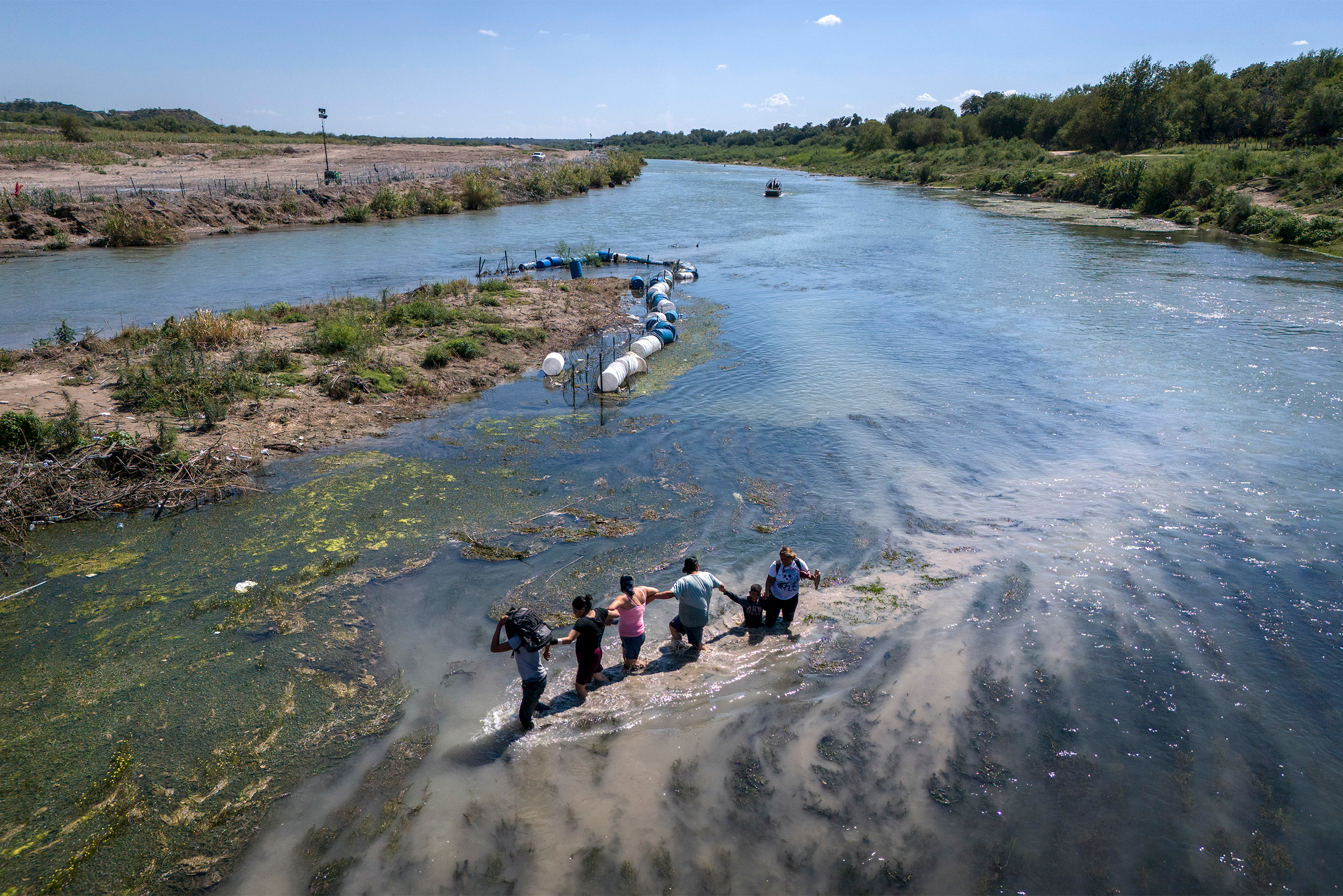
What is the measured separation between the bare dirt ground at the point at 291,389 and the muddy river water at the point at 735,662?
2.89 feet

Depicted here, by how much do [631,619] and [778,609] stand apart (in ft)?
7.01

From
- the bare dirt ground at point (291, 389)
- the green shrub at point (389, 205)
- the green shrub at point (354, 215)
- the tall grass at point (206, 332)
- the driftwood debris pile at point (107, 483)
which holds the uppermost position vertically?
the green shrub at point (389, 205)

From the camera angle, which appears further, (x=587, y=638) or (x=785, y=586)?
(x=785, y=586)

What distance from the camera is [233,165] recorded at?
66000mm

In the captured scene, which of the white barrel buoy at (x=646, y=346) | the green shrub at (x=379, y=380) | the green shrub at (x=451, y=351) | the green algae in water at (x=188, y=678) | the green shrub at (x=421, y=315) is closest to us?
the green algae in water at (x=188, y=678)

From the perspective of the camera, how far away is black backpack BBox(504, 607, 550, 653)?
7.00m

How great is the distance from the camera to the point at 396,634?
8703 millimetres

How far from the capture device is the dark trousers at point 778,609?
8891mm

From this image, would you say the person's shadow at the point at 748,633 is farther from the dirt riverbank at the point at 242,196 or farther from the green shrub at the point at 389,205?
the green shrub at the point at 389,205

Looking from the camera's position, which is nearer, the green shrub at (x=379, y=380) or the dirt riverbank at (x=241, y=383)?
the dirt riverbank at (x=241, y=383)

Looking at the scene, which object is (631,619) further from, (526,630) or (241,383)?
(241,383)

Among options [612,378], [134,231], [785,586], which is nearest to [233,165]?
[134,231]

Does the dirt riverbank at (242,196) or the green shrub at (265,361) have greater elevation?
the dirt riverbank at (242,196)

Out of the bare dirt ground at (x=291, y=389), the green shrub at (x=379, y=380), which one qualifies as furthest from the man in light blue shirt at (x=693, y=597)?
the green shrub at (x=379, y=380)
